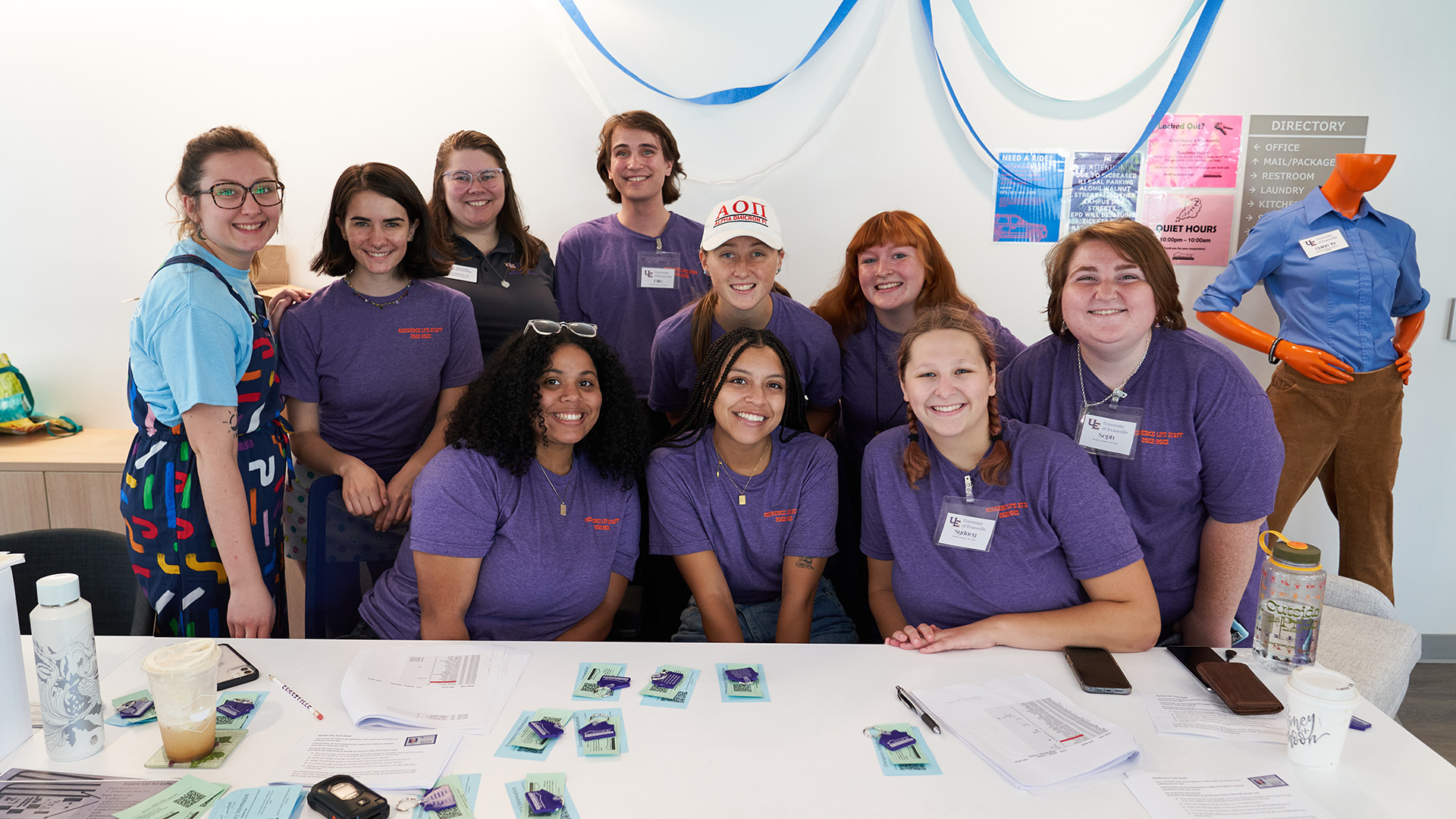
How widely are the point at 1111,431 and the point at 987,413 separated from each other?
1.00 ft

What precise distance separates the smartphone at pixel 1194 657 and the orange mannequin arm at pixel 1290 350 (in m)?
1.99

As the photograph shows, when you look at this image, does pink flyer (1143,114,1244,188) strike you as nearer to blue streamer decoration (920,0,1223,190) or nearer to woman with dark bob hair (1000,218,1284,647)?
blue streamer decoration (920,0,1223,190)

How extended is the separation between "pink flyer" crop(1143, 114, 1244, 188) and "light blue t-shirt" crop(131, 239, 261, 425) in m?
3.22

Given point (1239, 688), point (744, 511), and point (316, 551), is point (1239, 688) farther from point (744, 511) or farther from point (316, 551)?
point (316, 551)

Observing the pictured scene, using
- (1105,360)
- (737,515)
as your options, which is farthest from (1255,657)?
(737,515)

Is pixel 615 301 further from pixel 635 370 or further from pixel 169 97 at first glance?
pixel 169 97

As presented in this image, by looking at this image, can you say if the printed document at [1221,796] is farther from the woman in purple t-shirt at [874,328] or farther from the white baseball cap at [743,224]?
the white baseball cap at [743,224]

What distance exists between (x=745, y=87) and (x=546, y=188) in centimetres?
88

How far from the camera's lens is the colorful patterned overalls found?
5.77ft

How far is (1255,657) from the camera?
148cm

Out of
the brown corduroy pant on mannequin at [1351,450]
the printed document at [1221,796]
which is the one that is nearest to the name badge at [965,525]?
the printed document at [1221,796]

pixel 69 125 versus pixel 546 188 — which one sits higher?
pixel 69 125

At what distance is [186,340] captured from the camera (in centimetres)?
164

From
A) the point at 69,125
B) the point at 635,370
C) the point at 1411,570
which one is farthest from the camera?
the point at 1411,570
